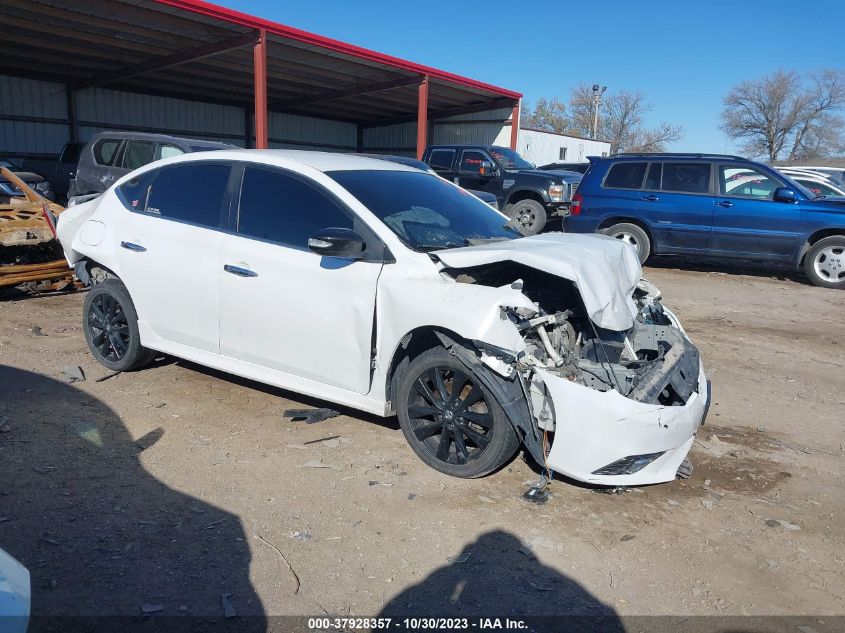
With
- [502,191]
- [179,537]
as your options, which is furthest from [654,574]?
[502,191]

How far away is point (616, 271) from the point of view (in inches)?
159

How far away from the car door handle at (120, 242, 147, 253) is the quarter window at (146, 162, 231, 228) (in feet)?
0.89

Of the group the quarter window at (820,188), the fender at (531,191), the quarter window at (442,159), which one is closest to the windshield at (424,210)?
the fender at (531,191)

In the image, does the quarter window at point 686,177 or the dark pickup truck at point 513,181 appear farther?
the dark pickup truck at point 513,181

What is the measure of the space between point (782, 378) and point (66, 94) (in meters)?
22.2

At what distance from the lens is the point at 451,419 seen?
3.75m

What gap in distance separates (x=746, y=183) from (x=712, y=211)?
25.8 inches

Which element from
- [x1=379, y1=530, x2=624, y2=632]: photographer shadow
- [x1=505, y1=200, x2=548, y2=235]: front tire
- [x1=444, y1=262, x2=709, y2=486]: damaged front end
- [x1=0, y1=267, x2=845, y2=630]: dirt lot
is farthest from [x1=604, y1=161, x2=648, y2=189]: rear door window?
[x1=379, y1=530, x2=624, y2=632]: photographer shadow

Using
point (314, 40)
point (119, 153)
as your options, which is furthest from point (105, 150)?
point (314, 40)

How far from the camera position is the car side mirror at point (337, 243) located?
379 centimetres

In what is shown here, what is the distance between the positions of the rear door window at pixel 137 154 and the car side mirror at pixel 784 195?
9854 millimetres

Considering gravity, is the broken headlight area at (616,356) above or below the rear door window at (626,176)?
below

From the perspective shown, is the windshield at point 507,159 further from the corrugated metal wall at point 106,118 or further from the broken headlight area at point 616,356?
the corrugated metal wall at point 106,118

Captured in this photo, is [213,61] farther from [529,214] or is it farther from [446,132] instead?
[446,132]
